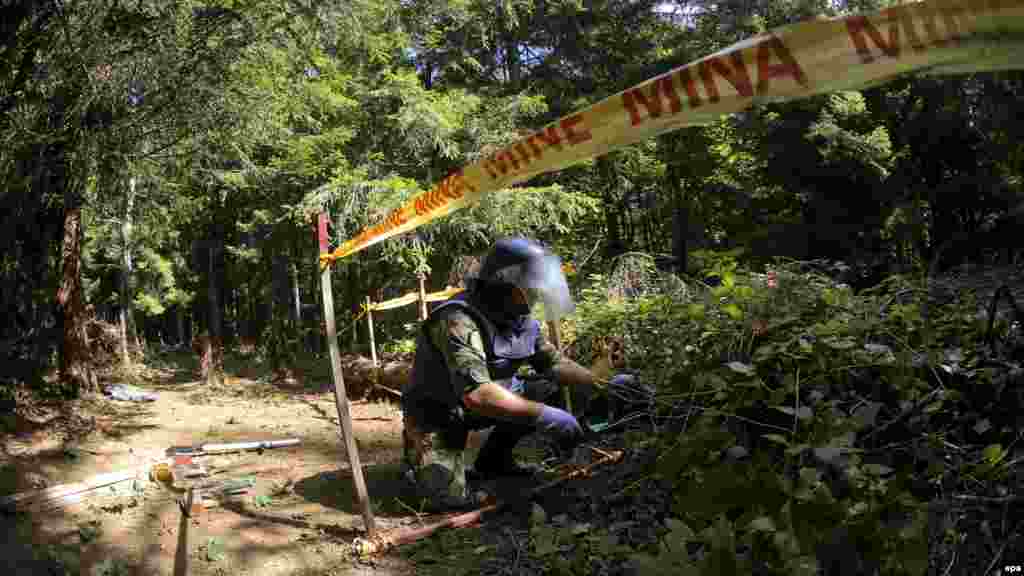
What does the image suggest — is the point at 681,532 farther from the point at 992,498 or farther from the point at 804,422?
the point at 992,498

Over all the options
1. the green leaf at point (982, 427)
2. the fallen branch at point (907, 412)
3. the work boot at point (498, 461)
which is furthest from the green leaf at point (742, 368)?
the work boot at point (498, 461)

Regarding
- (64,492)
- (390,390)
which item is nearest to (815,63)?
(64,492)

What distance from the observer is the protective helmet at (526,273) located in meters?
3.53

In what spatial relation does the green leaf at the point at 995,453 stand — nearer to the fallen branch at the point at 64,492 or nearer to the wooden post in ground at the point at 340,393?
the wooden post in ground at the point at 340,393

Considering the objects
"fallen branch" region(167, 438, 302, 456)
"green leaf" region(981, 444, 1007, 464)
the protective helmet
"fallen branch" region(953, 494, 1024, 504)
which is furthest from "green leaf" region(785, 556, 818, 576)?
"fallen branch" region(167, 438, 302, 456)

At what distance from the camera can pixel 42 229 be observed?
21.8 feet

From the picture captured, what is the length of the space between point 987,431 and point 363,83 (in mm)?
13377

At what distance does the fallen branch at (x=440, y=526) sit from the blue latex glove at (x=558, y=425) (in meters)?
0.43

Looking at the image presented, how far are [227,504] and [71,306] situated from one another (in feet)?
14.7

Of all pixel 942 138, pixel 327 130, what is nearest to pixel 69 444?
pixel 327 130

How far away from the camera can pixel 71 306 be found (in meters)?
7.14

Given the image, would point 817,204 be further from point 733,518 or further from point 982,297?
point 733,518

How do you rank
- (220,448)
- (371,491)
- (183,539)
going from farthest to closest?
1. (220,448)
2. (371,491)
3. (183,539)

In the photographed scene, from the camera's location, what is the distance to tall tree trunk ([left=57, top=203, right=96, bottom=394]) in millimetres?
7008
